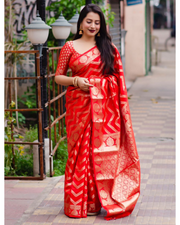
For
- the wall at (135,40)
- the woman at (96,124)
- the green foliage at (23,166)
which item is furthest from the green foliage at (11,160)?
the wall at (135,40)

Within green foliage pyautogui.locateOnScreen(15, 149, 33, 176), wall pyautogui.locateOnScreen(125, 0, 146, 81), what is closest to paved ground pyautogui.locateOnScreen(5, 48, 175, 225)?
green foliage pyautogui.locateOnScreen(15, 149, 33, 176)

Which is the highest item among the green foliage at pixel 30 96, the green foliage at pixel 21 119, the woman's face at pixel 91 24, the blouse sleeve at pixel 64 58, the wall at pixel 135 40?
the wall at pixel 135 40

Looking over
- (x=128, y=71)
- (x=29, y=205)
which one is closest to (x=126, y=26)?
(x=128, y=71)

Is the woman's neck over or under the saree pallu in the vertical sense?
over

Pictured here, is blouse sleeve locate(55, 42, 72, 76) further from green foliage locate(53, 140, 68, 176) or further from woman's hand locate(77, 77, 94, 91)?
green foliage locate(53, 140, 68, 176)

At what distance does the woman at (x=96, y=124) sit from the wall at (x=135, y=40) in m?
11.0

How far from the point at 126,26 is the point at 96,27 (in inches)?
453

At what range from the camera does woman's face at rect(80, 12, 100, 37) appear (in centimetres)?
366

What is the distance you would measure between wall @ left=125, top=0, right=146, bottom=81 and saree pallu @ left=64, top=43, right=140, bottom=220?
11.0 m

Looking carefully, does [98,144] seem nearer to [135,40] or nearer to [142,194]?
[142,194]

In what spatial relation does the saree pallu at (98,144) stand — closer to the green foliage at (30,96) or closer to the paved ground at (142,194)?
the paved ground at (142,194)

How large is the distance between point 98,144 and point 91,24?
105 centimetres

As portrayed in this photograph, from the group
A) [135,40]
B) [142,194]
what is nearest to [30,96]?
[142,194]

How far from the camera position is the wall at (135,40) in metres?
14.7
